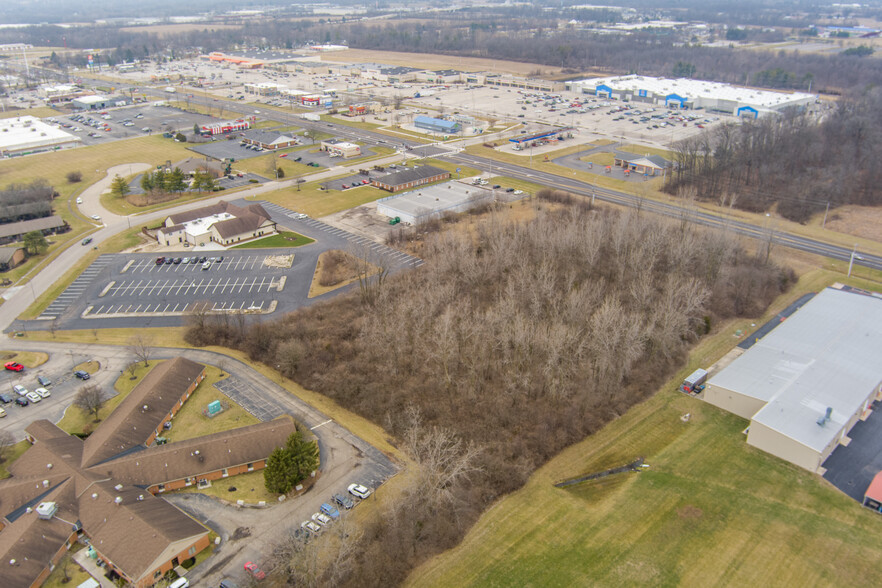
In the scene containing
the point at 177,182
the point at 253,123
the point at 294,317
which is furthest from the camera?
the point at 253,123

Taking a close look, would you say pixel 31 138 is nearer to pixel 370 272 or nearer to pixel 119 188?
pixel 119 188

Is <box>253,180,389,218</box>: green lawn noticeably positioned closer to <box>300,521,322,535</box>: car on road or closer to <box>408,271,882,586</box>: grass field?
<box>300,521,322,535</box>: car on road

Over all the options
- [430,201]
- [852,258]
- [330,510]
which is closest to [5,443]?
[330,510]

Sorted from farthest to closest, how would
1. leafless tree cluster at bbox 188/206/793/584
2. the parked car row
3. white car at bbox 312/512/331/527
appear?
leafless tree cluster at bbox 188/206/793/584, white car at bbox 312/512/331/527, the parked car row

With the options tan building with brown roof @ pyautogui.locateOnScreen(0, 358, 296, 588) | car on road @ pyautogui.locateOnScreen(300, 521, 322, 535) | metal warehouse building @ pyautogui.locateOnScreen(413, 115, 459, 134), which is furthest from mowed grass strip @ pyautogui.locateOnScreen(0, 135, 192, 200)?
car on road @ pyautogui.locateOnScreen(300, 521, 322, 535)

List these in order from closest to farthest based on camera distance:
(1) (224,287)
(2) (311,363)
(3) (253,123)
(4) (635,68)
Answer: (2) (311,363), (1) (224,287), (3) (253,123), (4) (635,68)

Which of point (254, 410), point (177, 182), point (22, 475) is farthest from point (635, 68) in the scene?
point (22, 475)

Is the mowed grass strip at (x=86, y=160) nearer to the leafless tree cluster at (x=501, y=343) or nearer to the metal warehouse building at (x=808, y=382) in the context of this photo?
the leafless tree cluster at (x=501, y=343)

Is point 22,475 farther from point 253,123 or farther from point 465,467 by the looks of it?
point 253,123
